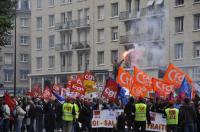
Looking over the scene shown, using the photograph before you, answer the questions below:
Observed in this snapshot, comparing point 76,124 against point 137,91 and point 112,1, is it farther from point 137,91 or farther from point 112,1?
point 112,1

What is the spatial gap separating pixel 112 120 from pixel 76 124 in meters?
1.63

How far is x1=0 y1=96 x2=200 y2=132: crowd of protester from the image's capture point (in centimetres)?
2216

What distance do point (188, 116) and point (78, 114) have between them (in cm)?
628

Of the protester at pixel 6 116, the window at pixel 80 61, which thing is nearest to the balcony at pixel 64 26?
the window at pixel 80 61

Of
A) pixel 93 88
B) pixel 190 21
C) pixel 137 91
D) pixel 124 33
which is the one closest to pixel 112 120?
pixel 137 91

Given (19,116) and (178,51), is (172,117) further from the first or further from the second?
(178,51)

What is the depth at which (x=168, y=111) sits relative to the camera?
23.0m

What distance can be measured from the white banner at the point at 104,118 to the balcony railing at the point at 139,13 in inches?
1321

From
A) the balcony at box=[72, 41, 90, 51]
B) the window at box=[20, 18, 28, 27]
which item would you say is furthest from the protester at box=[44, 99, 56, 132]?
the window at box=[20, 18, 28, 27]

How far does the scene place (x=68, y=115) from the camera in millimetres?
25750

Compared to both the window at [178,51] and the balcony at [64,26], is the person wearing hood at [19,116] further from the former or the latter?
the balcony at [64,26]

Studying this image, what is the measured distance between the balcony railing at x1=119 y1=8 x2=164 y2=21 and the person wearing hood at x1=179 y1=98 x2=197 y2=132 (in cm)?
3852

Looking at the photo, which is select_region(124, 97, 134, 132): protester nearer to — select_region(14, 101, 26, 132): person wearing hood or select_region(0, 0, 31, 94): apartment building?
select_region(14, 101, 26, 132): person wearing hood

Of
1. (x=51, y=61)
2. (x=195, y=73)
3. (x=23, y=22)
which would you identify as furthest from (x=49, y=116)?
(x=23, y=22)
